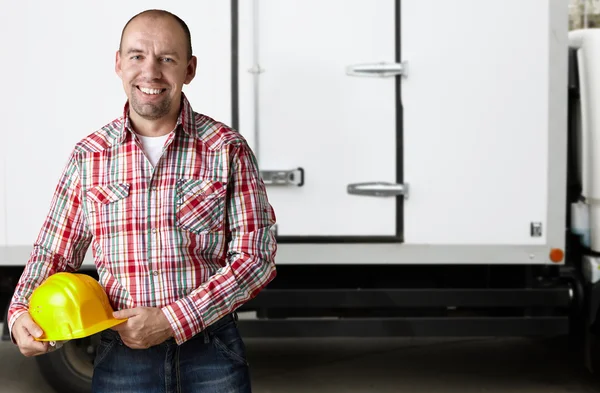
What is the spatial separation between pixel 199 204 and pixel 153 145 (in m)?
0.22

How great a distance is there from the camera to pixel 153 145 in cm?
208

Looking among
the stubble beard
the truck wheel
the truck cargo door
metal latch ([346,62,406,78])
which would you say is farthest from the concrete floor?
the stubble beard

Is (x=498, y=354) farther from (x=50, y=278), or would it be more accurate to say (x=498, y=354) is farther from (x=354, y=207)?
(x=50, y=278)

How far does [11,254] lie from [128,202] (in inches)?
101

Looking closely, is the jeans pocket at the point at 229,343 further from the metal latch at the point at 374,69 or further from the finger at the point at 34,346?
the metal latch at the point at 374,69

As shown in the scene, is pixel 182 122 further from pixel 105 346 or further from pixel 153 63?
pixel 105 346

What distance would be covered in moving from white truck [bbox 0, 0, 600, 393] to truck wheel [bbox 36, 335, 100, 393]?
0.55 m

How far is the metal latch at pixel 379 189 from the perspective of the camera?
14.0 feet

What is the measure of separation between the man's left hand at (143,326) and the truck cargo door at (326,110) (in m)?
2.38

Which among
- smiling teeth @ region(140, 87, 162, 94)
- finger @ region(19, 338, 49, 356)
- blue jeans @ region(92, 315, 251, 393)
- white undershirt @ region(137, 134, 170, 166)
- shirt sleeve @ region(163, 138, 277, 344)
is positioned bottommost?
blue jeans @ region(92, 315, 251, 393)

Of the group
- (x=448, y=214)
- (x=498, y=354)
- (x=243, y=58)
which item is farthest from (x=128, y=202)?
(x=498, y=354)

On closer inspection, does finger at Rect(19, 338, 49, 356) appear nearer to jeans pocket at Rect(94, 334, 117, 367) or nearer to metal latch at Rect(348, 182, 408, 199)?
jeans pocket at Rect(94, 334, 117, 367)

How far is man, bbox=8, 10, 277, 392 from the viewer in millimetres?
→ 2002

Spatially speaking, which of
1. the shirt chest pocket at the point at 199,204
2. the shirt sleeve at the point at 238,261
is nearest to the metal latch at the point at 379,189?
the shirt sleeve at the point at 238,261
